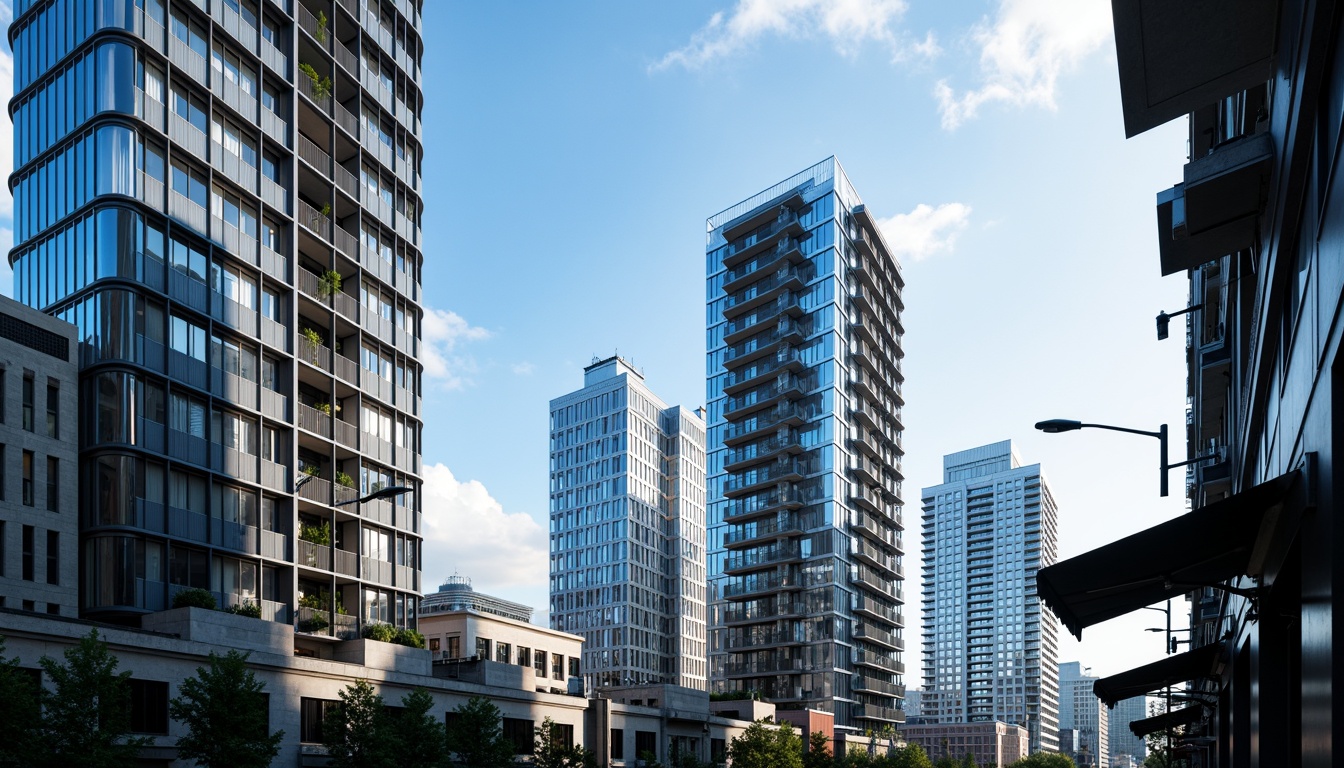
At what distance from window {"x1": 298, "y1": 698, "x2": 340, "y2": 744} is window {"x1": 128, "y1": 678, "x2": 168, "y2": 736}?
6.75 m

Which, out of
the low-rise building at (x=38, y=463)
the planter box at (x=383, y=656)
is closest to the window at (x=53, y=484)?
the low-rise building at (x=38, y=463)

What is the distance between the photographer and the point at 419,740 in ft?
133

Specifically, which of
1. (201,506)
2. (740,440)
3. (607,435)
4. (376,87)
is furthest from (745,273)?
(201,506)

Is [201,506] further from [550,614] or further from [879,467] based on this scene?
[550,614]

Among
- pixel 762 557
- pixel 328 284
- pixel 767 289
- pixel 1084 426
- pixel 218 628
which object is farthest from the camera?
pixel 767 289

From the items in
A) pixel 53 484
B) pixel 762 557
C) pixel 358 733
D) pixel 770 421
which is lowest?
pixel 358 733

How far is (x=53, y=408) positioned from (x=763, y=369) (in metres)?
83.3

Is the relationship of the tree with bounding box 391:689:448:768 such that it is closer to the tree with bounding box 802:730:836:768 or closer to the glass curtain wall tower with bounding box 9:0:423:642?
the glass curtain wall tower with bounding box 9:0:423:642

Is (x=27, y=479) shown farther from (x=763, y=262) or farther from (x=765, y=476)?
(x=763, y=262)

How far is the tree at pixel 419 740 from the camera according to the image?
131 ft

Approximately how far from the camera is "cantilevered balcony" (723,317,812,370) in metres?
116

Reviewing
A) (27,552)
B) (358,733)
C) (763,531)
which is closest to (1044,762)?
(763,531)

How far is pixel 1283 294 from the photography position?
10.5 metres

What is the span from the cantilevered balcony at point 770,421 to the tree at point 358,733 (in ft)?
254
